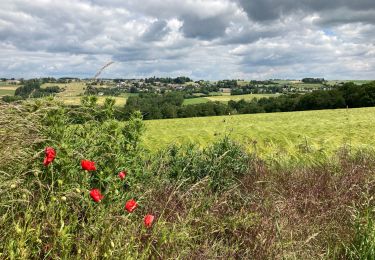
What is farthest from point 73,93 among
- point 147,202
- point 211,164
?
point 211,164

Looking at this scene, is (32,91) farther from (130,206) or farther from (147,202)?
(130,206)

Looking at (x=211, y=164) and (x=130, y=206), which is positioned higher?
(x=130, y=206)

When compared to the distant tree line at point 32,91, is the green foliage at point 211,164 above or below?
below

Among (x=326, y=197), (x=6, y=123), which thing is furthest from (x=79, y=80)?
(x=326, y=197)

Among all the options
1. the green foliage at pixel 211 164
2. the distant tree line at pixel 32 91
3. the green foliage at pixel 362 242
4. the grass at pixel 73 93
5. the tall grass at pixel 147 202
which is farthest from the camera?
the green foliage at pixel 211 164

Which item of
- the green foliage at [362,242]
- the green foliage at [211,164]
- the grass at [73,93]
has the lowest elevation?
the green foliage at [362,242]

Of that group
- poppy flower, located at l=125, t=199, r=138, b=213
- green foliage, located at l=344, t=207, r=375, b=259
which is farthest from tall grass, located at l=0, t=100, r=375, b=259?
poppy flower, located at l=125, t=199, r=138, b=213

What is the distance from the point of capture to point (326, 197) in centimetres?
705

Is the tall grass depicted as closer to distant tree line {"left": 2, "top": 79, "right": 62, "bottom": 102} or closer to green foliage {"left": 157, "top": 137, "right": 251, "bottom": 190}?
green foliage {"left": 157, "top": 137, "right": 251, "bottom": 190}

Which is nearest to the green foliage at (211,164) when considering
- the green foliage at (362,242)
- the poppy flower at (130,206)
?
the green foliage at (362,242)

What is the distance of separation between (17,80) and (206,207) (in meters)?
3.84

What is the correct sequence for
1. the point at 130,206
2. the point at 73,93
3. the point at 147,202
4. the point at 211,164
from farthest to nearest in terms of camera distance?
the point at 211,164, the point at 73,93, the point at 147,202, the point at 130,206

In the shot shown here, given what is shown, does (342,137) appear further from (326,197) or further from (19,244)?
(19,244)

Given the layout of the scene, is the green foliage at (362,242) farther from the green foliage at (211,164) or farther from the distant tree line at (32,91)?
the distant tree line at (32,91)
